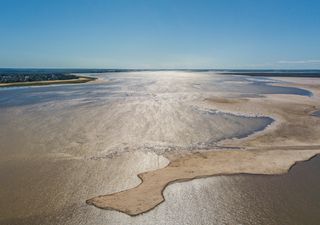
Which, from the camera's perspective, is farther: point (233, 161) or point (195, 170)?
point (233, 161)

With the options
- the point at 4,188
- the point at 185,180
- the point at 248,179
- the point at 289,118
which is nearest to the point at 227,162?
the point at 248,179

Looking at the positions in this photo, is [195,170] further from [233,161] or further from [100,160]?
[100,160]

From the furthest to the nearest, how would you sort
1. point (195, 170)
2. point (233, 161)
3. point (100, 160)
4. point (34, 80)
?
1. point (34, 80)
2. point (100, 160)
3. point (233, 161)
4. point (195, 170)

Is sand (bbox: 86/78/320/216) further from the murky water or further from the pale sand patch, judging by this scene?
the murky water

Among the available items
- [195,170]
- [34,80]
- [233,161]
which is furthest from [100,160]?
[34,80]

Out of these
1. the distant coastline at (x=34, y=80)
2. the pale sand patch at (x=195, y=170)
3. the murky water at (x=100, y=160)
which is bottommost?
the distant coastline at (x=34, y=80)

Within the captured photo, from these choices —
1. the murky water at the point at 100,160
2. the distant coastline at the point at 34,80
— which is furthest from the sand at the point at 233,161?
the distant coastline at the point at 34,80

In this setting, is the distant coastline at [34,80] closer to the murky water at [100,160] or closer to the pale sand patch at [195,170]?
the murky water at [100,160]

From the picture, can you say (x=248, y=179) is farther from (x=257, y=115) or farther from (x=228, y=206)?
(x=257, y=115)

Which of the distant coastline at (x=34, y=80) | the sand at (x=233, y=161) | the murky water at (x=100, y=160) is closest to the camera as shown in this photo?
the murky water at (x=100, y=160)

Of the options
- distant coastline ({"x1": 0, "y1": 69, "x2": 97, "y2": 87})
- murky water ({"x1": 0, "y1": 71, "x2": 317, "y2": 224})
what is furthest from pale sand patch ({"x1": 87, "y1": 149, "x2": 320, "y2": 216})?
distant coastline ({"x1": 0, "y1": 69, "x2": 97, "y2": 87})

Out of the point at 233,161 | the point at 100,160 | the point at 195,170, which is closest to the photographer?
the point at 195,170

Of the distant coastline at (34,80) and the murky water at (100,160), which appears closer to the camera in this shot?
the murky water at (100,160)
